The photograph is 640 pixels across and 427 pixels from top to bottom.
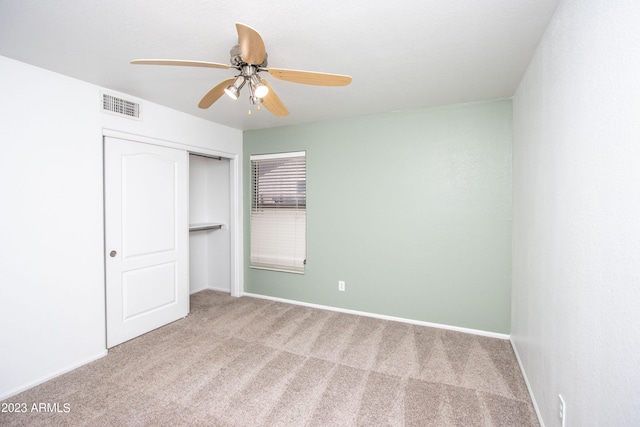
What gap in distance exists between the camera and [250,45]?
1.38m

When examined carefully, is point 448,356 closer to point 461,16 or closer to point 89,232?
point 461,16

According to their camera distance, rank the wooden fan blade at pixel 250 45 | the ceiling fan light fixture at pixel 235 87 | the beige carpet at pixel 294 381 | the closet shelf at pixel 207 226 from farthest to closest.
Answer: the closet shelf at pixel 207 226, the beige carpet at pixel 294 381, the ceiling fan light fixture at pixel 235 87, the wooden fan blade at pixel 250 45

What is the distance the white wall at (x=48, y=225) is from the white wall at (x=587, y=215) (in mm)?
3390

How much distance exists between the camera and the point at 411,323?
3.15 m

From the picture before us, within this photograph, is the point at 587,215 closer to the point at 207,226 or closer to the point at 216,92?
the point at 216,92

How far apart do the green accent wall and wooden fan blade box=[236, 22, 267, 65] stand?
200cm

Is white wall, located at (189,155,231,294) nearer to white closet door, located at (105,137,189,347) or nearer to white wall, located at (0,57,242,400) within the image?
white closet door, located at (105,137,189,347)

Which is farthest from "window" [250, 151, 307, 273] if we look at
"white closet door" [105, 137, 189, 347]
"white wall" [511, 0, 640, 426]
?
"white wall" [511, 0, 640, 426]

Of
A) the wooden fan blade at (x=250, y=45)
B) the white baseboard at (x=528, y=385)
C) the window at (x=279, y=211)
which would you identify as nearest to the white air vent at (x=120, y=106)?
the window at (x=279, y=211)

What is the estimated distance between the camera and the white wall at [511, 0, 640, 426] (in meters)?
0.87

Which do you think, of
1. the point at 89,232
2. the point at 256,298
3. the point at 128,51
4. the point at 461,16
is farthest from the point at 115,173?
the point at 461,16

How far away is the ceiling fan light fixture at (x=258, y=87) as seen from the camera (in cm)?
160

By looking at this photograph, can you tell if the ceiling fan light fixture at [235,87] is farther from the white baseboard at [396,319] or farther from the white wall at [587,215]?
the white baseboard at [396,319]

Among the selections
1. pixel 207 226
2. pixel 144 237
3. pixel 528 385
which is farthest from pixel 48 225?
pixel 528 385
